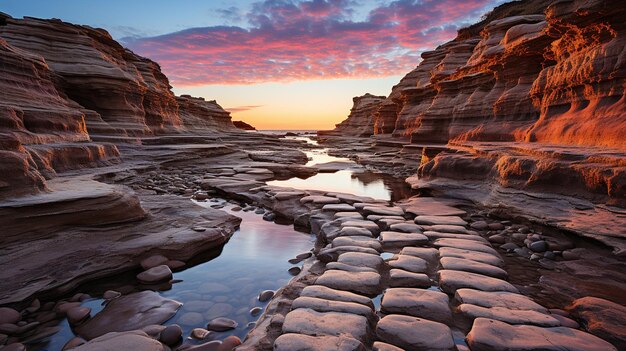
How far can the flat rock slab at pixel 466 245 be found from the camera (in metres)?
3.55

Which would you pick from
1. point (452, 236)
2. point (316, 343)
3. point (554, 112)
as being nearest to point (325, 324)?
point (316, 343)

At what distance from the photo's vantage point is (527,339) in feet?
6.49

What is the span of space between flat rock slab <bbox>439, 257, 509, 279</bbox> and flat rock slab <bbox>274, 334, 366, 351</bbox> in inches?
62.0

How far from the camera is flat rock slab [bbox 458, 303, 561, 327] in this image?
7.20ft

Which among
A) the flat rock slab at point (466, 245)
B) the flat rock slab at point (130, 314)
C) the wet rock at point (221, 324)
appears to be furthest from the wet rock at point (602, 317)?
the flat rock slab at point (130, 314)

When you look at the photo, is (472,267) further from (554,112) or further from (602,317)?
(554,112)

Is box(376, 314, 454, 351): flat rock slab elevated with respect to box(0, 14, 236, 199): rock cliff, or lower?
lower

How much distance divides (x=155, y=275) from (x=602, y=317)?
4.20 metres

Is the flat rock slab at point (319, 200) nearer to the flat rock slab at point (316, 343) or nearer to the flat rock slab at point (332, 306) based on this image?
the flat rock slab at point (332, 306)

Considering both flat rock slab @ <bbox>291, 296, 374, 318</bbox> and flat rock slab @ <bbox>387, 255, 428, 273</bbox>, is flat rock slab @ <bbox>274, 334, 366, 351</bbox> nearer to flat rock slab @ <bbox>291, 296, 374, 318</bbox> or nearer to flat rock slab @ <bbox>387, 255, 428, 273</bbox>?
flat rock slab @ <bbox>291, 296, 374, 318</bbox>

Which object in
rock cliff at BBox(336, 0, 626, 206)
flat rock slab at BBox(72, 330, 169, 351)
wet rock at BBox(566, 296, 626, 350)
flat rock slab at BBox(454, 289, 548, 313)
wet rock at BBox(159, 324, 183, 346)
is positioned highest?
rock cliff at BBox(336, 0, 626, 206)

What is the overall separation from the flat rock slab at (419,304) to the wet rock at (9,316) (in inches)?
123

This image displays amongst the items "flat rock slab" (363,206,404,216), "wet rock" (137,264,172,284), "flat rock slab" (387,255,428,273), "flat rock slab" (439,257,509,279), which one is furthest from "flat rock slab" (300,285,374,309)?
"flat rock slab" (363,206,404,216)

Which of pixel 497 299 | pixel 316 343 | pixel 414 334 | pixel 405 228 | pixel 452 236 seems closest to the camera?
pixel 316 343
